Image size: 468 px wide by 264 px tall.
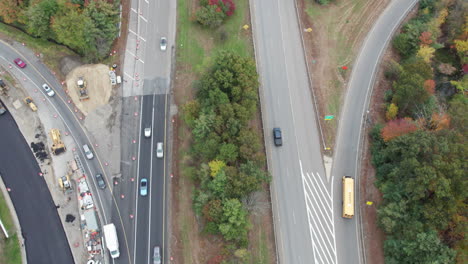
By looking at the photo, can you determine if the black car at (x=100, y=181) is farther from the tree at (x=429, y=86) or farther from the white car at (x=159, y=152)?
the tree at (x=429, y=86)

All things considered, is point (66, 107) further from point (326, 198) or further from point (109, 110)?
point (326, 198)

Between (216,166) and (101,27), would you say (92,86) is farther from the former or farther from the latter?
(216,166)

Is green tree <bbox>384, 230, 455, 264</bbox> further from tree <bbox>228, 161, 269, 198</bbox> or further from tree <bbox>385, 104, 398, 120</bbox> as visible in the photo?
tree <bbox>385, 104, 398, 120</bbox>

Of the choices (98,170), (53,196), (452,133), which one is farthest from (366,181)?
(53,196)

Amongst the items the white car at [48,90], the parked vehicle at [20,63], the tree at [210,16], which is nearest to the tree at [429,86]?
the tree at [210,16]

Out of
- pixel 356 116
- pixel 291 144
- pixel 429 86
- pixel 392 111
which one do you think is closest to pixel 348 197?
pixel 291 144

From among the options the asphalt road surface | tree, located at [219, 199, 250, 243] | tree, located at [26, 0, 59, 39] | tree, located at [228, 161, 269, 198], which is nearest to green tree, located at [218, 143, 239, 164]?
tree, located at [228, 161, 269, 198]
